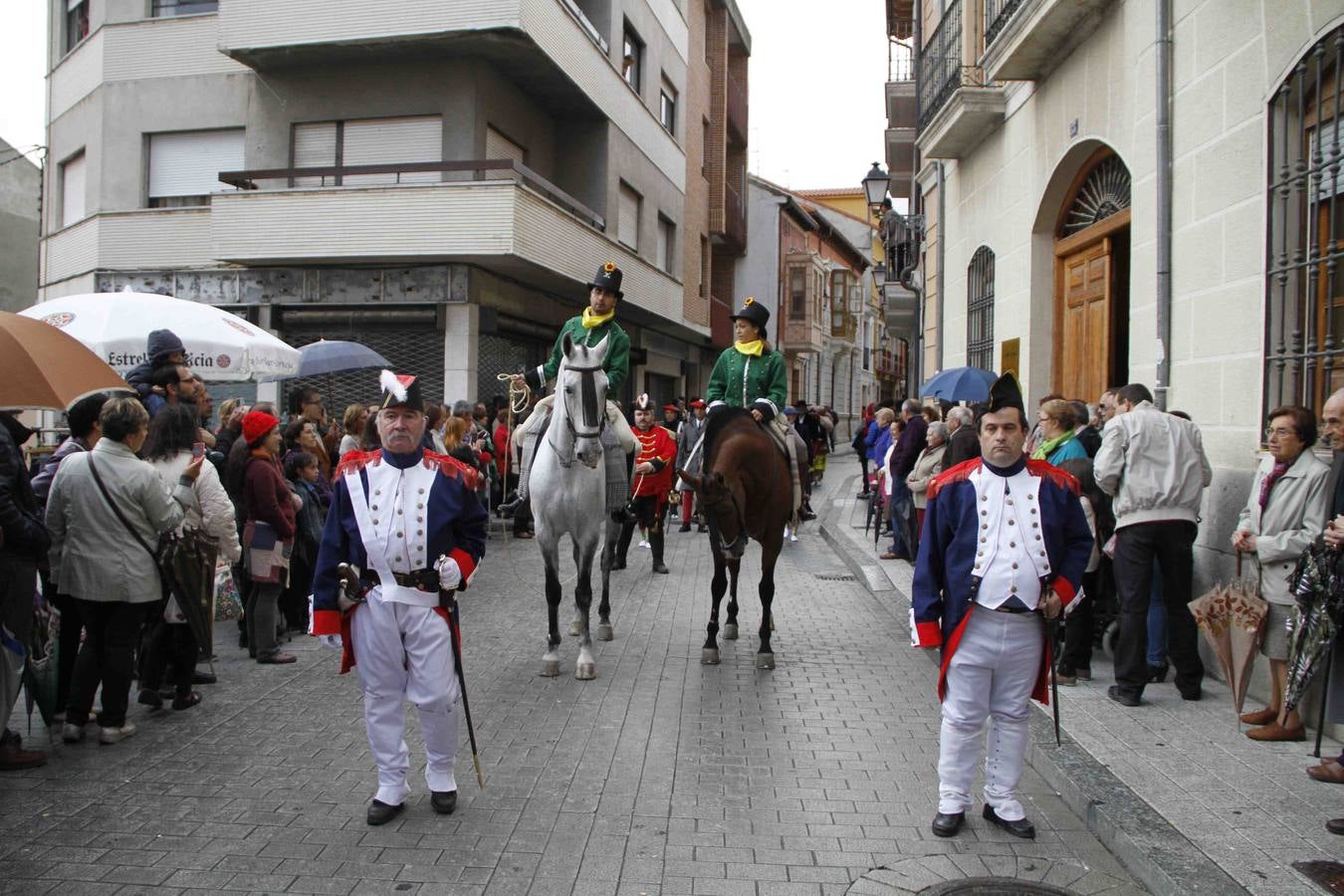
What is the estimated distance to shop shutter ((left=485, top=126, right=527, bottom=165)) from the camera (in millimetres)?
19297

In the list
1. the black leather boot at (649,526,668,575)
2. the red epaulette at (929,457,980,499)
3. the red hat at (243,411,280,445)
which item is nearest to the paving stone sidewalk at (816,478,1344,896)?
the red epaulette at (929,457,980,499)

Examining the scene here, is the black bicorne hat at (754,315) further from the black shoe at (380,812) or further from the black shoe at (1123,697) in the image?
the black shoe at (380,812)

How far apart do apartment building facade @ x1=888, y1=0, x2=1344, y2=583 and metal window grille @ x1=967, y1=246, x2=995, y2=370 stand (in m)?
0.05

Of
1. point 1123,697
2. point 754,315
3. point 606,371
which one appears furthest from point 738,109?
point 1123,697

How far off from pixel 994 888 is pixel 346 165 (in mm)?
17959

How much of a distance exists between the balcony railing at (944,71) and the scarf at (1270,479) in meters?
8.10

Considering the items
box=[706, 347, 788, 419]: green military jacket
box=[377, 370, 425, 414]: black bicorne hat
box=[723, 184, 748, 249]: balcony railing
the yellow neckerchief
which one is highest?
box=[723, 184, 748, 249]: balcony railing

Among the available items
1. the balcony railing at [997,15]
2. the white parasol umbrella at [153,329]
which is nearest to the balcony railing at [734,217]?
the balcony railing at [997,15]

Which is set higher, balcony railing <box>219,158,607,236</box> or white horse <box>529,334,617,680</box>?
balcony railing <box>219,158,607,236</box>

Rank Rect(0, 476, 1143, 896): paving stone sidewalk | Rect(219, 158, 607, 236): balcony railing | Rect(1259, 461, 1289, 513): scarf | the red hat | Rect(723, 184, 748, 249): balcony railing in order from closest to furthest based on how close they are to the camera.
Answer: Rect(0, 476, 1143, 896): paving stone sidewalk < Rect(1259, 461, 1289, 513): scarf < the red hat < Rect(219, 158, 607, 236): balcony railing < Rect(723, 184, 748, 249): balcony railing

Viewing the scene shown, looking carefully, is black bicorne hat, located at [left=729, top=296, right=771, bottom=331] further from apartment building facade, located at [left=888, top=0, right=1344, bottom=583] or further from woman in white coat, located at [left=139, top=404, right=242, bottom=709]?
woman in white coat, located at [left=139, top=404, right=242, bottom=709]

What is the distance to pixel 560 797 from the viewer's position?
494cm

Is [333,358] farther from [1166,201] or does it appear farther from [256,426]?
[1166,201]

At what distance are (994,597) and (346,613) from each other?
112 inches
